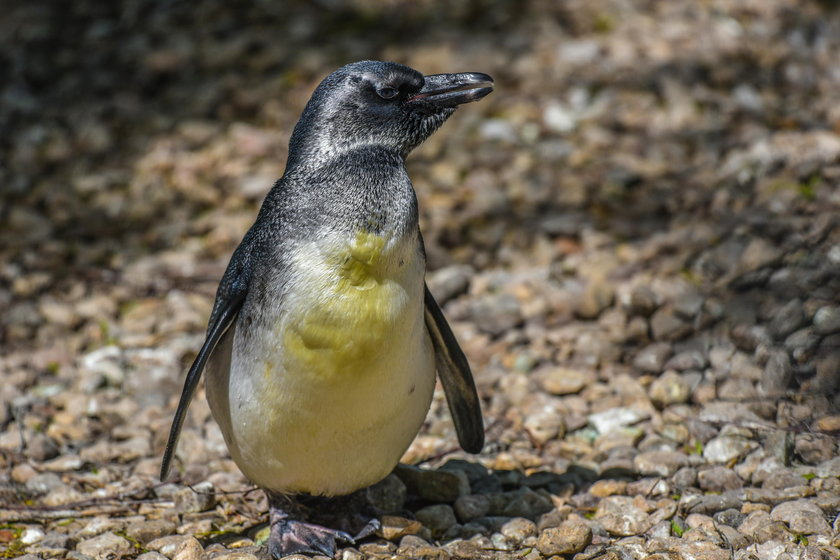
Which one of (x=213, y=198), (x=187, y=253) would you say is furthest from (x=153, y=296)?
(x=213, y=198)

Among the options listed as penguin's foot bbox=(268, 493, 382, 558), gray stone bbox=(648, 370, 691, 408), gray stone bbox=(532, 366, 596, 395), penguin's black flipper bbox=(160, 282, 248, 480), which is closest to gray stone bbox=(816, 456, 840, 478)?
gray stone bbox=(648, 370, 691, 408)

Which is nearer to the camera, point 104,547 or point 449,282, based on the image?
point 104,547

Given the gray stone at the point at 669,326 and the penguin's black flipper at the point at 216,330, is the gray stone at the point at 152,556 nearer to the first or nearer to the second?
the penguin's black flipper at the point at 216,330

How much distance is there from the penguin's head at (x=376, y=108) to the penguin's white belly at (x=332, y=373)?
0.40 meters

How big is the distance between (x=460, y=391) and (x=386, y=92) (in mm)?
1131

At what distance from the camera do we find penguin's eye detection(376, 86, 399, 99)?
3.46 meters

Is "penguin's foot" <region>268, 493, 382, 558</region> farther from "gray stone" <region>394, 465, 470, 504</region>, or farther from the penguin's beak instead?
the penguin's beak

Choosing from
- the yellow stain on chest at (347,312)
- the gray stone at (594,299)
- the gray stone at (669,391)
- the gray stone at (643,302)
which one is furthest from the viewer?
the gray stone at (594,299)

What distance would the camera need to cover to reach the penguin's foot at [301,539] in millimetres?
3395

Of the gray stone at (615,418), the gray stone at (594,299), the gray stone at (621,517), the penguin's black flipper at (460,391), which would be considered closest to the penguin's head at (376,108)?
the penguin's black flipper at (460,391)

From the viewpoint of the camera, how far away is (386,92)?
3.47 meters

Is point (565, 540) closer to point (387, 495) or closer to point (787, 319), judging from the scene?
point (387, 495)

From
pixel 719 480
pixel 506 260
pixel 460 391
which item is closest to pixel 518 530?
pixel 460 391

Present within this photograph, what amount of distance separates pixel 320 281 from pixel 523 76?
426 centimetres
